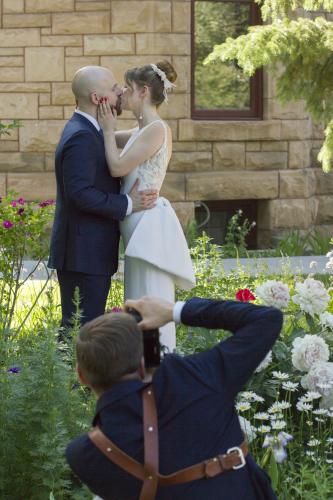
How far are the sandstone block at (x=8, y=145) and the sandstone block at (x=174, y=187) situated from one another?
1.49 m

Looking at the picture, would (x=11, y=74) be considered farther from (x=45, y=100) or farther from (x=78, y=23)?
(x=78, y=23)

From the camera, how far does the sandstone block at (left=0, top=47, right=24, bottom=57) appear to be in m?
10.3

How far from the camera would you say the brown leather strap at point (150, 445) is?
248 cm

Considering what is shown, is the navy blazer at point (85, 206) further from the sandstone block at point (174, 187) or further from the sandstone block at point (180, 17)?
the sandstone block at point (180, 17)

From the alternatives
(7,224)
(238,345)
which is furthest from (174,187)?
(238,345)

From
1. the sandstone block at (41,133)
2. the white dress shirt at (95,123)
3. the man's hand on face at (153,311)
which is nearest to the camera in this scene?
the man's hand on face at (153,311)

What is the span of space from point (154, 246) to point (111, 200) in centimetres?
30

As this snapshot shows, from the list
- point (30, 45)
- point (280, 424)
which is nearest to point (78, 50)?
point (30, 45)

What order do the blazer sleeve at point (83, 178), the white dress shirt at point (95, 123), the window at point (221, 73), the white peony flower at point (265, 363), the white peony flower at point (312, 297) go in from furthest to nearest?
the window at point (221, 73) < the white dress shirt at point (95, 123) < the blazer sleeve at point (83, 178) < the white peony flower at point (312, 297) < the white peony flower at point (265, 363)

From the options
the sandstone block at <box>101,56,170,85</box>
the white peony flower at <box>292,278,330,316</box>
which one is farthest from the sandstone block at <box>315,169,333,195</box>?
the white peony flower at <box>292,278,330,316</box>

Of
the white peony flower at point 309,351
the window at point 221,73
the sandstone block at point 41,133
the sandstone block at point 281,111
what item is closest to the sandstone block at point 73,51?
the sandstone block at point 41,133

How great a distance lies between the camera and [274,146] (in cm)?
1094

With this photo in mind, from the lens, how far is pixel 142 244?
16.4 ft

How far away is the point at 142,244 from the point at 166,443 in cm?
253
